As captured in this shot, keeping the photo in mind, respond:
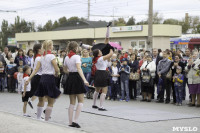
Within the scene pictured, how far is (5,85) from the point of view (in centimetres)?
2078

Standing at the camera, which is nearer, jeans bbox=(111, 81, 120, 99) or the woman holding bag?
the woman holding bag

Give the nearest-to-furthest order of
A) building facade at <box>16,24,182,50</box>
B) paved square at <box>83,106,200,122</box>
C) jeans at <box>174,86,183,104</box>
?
1. paved square at <box>83,106,200,122</box>
2. jeans at <box>174,86,183,104</box>
3. building facade at <box>16,24,182,50</box>

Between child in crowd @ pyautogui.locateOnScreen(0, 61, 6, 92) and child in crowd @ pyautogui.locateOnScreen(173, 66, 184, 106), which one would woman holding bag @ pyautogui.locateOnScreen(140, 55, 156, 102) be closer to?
child in crowd @ pyautogui.locateOnScreen(173, 66, 184, 106)

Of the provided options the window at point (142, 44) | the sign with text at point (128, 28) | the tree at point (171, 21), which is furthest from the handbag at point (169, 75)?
the tree at point (171, 21)

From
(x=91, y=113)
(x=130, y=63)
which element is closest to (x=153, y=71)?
(x=130, y=63)

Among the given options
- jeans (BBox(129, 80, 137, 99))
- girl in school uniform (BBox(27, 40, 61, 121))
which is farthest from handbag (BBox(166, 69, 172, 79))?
girl in school uniform (BBox(27, 40, 61, 121))

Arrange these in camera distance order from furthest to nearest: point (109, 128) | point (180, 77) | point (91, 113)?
1. point (180, 77)
2. point (91, 113)
3. point (109, 128)

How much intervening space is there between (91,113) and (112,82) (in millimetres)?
4736

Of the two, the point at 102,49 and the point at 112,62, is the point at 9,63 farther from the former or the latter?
Result: the point at 102,49

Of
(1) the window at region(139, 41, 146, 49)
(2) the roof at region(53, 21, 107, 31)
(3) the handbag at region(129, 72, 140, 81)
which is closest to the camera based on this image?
(3) the handbag at region(129, 72, 140, 81)

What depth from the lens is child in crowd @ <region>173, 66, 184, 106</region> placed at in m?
14.2

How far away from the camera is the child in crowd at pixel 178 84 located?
46.6ft

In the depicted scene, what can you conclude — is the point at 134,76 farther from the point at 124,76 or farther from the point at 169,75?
the point at 169,75

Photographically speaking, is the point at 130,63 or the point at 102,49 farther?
the point at 130,63
